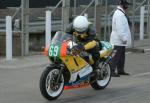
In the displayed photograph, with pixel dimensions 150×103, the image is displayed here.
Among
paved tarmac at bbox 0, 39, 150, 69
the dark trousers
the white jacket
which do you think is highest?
the white jacket

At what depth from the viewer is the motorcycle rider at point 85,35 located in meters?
9.23

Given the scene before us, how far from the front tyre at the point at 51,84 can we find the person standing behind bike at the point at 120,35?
106 inches

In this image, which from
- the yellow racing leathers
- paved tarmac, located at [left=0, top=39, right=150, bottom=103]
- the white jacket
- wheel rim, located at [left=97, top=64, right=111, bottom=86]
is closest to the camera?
paved tarmac, located at [left=0, top=39, right=150, bottom=103]

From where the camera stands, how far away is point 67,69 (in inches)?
351

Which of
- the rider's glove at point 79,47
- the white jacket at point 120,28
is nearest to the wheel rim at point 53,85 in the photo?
the rider's glove at point 79,47

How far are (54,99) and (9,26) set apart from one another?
212 inches

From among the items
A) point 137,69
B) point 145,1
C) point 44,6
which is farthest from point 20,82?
point 145,1

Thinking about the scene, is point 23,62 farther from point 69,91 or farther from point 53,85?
point 53,85

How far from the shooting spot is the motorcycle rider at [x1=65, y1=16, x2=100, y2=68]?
9.23m

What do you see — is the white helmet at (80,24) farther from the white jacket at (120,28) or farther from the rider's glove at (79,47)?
the white jacket at (120,28)

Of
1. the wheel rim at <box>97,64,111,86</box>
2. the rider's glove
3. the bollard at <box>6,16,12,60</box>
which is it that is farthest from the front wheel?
the bollard at <box>6,16,12,60</box>

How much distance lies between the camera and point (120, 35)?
→ 11.3m

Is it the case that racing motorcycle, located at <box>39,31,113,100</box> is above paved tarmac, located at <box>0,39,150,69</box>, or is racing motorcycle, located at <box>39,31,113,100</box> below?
above

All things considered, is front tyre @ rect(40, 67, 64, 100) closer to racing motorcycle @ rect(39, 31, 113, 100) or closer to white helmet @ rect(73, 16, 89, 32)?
racing motorcycle @ rect(39, 31, 113, 100)
